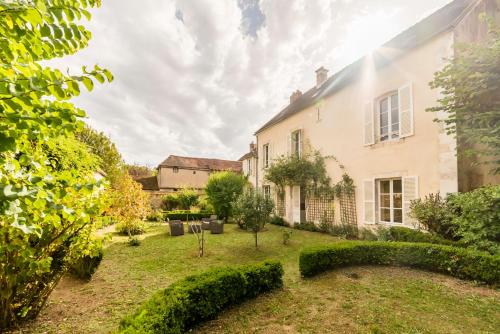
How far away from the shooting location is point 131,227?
37.1 feet

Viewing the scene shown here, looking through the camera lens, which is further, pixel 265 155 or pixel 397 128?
pixel 265 155

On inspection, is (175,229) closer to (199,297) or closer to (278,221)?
(278,221)

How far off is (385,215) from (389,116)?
3.58 m

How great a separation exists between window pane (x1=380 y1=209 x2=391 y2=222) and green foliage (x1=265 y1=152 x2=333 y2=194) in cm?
248

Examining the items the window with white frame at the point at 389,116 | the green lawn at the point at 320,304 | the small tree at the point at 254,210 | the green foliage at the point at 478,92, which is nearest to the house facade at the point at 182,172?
the small tree at the point at 254,210

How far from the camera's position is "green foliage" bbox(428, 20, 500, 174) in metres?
5.26

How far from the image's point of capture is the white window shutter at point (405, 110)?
793 cm

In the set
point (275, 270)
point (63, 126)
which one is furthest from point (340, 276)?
point (63, 126)

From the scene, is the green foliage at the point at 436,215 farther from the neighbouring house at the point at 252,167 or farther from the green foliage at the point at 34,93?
the neighbouring house at the point at 252,167

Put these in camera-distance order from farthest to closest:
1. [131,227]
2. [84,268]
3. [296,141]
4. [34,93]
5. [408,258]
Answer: [296,141], [131,227], [408,258], [84,268], [34,93]

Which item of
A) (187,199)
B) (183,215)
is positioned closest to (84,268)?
(183,215)

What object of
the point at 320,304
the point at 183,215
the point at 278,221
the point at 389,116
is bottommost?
the point at 183,215

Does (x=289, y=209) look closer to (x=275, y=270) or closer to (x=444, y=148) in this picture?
(x=444, y=148)

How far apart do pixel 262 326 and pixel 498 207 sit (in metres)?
5.45
